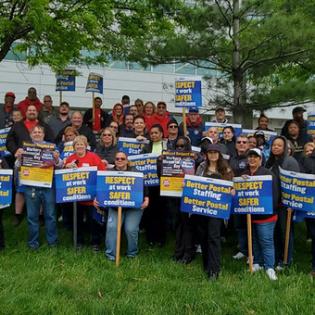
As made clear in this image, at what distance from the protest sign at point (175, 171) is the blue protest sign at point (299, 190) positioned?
4.86 ft

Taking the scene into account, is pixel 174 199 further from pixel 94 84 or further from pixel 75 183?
pixel 94 84

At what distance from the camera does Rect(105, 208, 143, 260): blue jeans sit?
8.36 metres

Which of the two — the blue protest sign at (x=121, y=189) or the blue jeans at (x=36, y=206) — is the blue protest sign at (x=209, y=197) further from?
the blue jeans at (x=36, y=206)

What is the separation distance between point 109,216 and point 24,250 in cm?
148

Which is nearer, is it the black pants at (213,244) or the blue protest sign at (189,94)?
the black pants at (213,244)

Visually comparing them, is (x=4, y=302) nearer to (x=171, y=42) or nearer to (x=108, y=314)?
(x=108, y=314)

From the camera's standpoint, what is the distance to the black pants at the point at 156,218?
9.35 metres

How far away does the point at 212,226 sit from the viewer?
7691 mm

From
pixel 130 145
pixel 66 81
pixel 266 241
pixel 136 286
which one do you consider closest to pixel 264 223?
pixel 266 241

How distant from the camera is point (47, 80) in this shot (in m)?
37.7

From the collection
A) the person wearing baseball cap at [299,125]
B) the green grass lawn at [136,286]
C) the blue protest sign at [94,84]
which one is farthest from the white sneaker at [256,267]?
the blue protest sign at [94,84]

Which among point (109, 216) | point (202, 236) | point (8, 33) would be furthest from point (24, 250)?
point (8, 33)

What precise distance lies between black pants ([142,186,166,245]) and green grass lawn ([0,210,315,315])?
611mm

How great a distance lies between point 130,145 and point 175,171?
1874 mm
